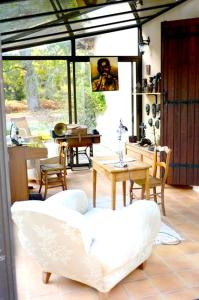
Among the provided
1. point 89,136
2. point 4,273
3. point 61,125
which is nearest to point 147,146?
point 89,136

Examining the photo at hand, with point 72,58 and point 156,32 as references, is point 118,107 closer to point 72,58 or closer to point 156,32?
point 72,58

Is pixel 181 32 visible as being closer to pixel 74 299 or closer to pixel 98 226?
pixel 98 226

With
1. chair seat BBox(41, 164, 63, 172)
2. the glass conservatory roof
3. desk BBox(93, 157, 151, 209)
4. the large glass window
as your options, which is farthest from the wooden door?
the large glass window

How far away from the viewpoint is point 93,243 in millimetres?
2236

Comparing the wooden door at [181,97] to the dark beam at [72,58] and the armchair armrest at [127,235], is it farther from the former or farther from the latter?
the armchair armrest at [127,235]

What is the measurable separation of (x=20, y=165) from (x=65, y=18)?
107 inches

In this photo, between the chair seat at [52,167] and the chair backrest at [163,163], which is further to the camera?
the chair seat at [52,167]

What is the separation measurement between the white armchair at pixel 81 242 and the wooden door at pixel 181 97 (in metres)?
2.76

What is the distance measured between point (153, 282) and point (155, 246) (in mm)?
685

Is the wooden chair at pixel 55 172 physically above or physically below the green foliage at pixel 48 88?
below

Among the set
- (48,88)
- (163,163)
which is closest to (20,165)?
(163,163)

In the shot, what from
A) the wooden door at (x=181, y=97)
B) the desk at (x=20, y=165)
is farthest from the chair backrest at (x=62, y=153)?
the wooden door at (x=181, y=97)

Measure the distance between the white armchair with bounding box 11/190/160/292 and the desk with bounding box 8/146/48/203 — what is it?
2.18 m

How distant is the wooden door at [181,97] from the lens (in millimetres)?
4943
